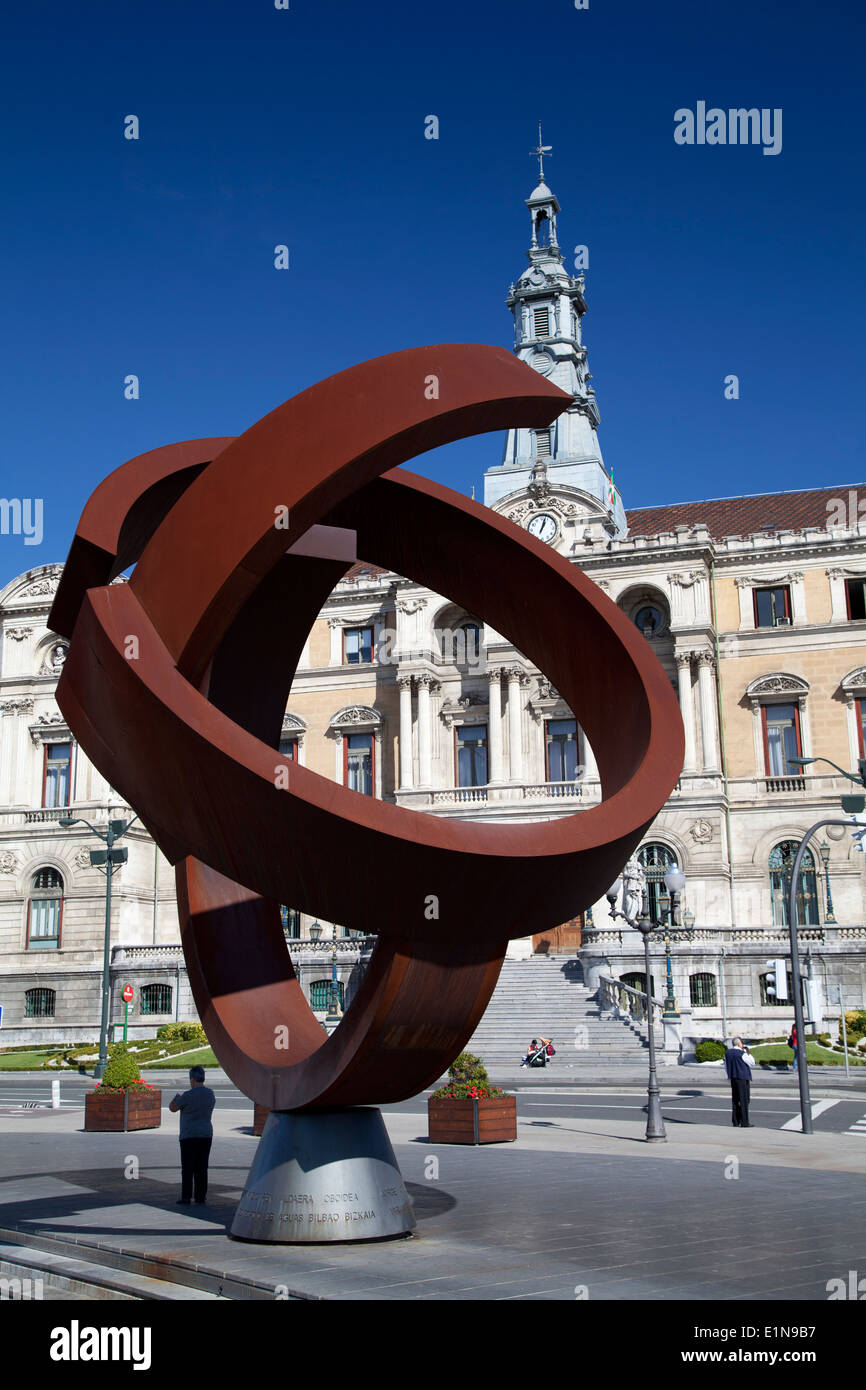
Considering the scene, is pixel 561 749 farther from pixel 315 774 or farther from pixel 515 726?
pixel 315 774

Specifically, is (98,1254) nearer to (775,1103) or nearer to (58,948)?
(775,1103)

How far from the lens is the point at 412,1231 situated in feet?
40.5

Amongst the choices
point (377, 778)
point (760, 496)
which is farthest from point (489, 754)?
point (760, 496)

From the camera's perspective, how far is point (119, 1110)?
24.4 meters

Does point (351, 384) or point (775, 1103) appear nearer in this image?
point (351, 384)

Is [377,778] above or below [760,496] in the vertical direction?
below

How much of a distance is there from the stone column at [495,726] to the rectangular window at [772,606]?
11.2 m

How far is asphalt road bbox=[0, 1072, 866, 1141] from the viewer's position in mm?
25219

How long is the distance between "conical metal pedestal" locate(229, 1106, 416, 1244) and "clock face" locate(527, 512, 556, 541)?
4678 cm

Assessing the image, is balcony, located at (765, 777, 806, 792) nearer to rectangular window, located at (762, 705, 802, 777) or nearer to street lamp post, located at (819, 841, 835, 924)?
rectangular window, located at (762, 705, 802, 777)

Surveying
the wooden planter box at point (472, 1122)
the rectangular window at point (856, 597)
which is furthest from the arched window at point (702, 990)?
the wooden planter box at point (472, 1122)

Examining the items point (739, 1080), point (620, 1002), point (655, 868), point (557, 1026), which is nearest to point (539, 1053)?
point (557, 1026)

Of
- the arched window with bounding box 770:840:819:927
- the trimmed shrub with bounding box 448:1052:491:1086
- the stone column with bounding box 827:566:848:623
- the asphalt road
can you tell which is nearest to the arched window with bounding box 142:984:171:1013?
the asphalt road

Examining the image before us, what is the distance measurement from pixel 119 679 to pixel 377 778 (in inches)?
1950
